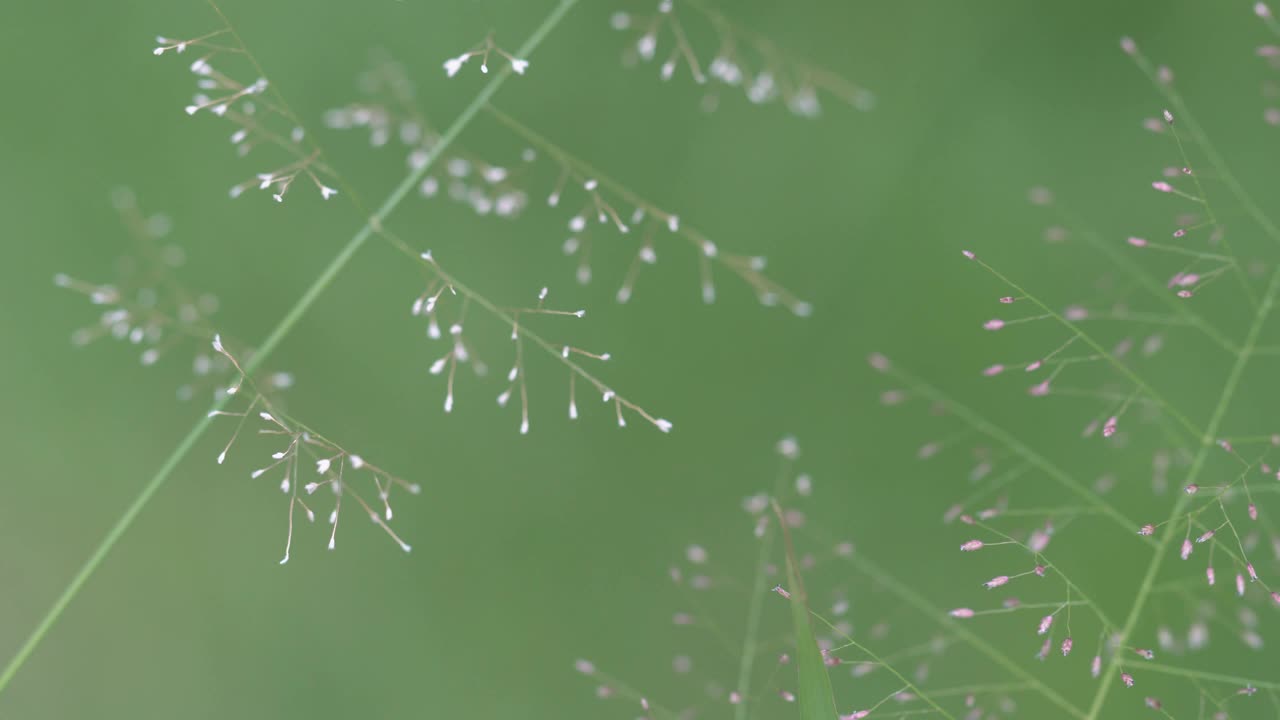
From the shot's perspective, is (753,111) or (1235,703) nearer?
(1235,703)

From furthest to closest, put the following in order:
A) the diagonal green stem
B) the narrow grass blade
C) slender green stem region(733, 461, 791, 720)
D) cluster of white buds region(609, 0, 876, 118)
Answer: cluster of white buds region(609, 0, 876, 118)
slender green stem region(733, 461, 791, 720)
the diagonal green stem
the narrow grass blade

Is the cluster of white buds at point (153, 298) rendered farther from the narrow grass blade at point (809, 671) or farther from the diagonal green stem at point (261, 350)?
the narrow grass blade at point (809, 671)

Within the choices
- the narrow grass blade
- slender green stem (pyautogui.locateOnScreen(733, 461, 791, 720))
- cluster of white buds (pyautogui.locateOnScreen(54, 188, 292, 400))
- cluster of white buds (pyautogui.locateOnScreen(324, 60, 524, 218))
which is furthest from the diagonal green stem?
slender green stem (pyautogui.locateOnScreen(733, 461, 791, 720))

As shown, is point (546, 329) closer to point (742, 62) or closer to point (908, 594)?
point (742, 62)

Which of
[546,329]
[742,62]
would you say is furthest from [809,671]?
[742,62]

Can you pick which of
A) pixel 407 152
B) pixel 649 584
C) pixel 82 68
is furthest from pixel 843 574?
pixel 82 68

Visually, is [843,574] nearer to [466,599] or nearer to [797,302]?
[797,302]

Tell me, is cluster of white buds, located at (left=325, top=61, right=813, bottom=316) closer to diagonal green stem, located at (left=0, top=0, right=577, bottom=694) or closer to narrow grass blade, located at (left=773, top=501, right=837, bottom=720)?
diagonal green stem, located at (left=0, top=0, right=577, bottom=694)
